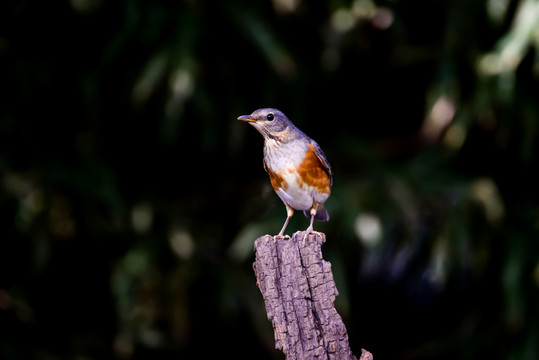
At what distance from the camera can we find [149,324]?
17.2ft

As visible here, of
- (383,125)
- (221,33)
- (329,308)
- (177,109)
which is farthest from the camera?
(383,125)

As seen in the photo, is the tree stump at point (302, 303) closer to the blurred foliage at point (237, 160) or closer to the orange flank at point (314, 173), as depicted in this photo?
the orange flank at point (314, 173)

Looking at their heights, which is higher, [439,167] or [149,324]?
[439,167]

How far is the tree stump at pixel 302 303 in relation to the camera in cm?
204

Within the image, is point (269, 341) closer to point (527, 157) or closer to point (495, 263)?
point (495, 263)

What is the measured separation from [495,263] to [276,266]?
3.52 metres

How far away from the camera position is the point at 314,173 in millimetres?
2947

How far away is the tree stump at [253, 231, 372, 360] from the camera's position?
6.70 feet

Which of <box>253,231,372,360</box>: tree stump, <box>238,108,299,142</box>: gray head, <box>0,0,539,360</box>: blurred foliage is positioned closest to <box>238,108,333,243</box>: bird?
<box>238,108,299,142</box>: gray head

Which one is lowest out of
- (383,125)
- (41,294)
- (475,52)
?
(41,294)

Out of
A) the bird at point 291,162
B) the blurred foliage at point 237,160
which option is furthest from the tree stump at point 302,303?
the blurred foliage at point 237,160

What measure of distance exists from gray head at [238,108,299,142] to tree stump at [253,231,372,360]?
2.54ft

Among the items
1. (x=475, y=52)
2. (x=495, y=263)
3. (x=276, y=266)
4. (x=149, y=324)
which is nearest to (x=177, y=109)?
(x=149, y=324)

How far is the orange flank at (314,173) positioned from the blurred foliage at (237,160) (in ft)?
5.87
